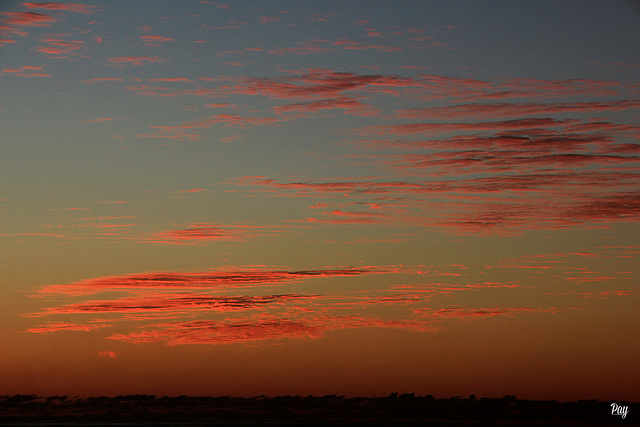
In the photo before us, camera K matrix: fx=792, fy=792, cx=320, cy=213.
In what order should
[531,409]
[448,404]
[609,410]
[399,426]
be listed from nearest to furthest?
[399,426], [609,410], [531,409], [448,404]

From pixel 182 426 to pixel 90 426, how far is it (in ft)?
41.2

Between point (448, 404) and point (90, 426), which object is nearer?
point (90, 426)

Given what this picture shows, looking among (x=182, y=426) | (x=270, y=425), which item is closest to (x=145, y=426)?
(x=182, y=426)

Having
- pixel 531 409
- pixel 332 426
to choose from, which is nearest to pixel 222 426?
pixel 332 426

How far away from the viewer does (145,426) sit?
321 feet

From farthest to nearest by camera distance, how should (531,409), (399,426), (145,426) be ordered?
(531,409) → (145,426) → (399,426)

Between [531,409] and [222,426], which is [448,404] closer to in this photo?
[531,409]

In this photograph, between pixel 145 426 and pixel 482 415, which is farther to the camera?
pixel 482 415

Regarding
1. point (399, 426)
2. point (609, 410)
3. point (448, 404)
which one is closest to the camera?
point (399, 426)

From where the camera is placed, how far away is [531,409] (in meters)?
138

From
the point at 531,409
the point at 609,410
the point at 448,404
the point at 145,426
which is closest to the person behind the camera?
the point at 145,426

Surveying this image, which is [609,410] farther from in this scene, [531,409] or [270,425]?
[270,425]

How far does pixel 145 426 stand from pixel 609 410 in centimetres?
7378

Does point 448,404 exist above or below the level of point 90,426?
above
